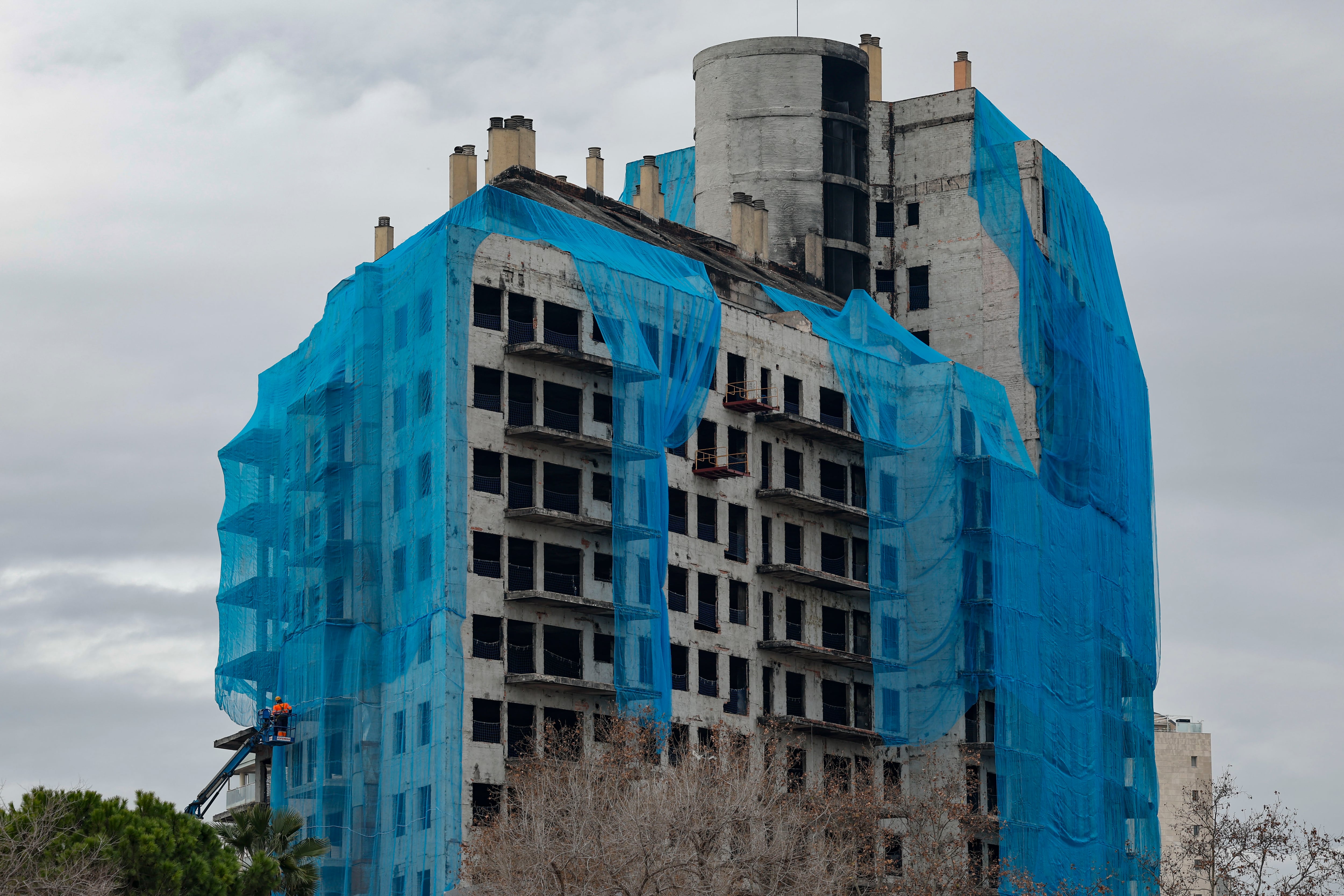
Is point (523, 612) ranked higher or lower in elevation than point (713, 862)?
higher

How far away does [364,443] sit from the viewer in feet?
252

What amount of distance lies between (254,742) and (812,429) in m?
25.2

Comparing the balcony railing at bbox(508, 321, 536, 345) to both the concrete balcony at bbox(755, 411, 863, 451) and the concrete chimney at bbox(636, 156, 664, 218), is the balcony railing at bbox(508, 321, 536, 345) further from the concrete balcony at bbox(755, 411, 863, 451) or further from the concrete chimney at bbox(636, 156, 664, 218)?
the concrete chimney at bbox(636, 156, 664, 218)

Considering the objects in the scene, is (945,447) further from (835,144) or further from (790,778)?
(835,144)

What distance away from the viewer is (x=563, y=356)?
76562mm

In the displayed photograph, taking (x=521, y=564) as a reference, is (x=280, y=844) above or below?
below

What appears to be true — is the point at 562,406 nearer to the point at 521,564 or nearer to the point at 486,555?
the point at 521,564

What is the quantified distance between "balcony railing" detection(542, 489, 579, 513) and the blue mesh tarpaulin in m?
14.3

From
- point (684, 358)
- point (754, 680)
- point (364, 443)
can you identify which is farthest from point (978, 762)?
point (364, 443)

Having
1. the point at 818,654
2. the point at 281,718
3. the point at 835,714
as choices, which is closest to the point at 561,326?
the point at 818,654

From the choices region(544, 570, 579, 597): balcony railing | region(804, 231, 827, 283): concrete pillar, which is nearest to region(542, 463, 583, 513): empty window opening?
region(544, 570, 579, 597): balcony railing

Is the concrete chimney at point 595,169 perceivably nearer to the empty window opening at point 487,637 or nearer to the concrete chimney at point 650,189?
the concrete chimney at point 650,189

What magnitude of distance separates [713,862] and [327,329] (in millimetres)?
33026

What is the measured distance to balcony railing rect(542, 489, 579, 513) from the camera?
256 ft
